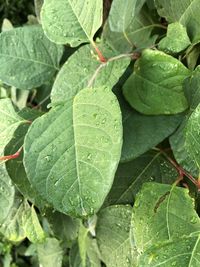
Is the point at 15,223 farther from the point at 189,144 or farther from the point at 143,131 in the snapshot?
the point at 189,144

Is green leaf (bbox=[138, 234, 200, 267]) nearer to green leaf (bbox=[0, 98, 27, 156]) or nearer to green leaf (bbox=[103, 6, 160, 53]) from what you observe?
green leaf (bbox=[0, 98, 27, 156])

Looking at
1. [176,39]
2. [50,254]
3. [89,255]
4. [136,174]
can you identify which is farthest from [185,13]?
[50,254]

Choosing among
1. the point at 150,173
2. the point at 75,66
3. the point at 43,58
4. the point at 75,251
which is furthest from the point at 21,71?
the point at 75,251

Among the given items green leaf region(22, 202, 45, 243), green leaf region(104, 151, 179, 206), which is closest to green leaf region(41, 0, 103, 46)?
green leaf region(104, 151, 179, 206)

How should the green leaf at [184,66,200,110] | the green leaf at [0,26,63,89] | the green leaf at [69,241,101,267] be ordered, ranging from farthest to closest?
the green leaf at [69,241,101,267] < the green leaf at [0,26,63,89] < the green leaf at [184,66,200,110]

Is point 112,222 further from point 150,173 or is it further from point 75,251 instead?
point 75,251

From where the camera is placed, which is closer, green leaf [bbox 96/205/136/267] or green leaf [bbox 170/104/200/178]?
green leaf [bbox 170/104/200/178]
